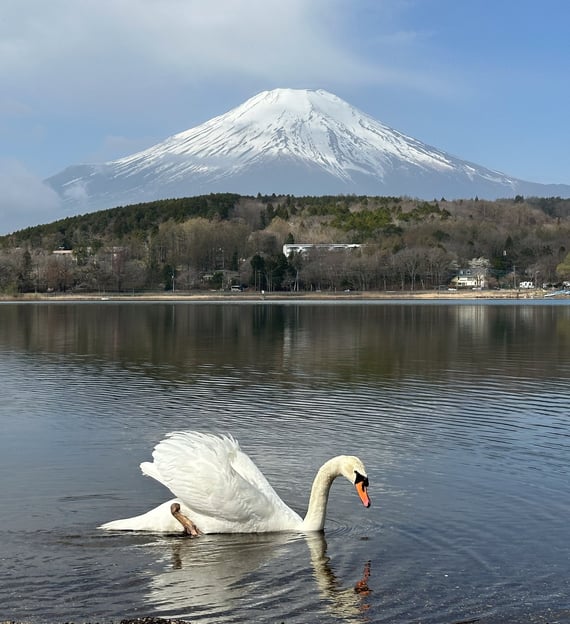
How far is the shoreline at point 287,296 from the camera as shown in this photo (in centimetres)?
14429

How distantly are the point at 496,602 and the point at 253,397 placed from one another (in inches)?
582

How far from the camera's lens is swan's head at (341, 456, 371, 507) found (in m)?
10.4

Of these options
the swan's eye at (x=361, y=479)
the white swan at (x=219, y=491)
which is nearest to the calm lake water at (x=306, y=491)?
the white swan at (x=219, y=491)

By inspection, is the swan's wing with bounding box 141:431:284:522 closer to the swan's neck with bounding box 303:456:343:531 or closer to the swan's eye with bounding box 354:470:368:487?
the swan's neck with bounding box 303:456:343:531

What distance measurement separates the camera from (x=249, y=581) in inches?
368

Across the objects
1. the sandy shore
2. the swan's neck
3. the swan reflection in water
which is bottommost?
the swan reflection in water

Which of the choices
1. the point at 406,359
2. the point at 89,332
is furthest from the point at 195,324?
the point at 406,359

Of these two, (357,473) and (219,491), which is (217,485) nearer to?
(219,491)

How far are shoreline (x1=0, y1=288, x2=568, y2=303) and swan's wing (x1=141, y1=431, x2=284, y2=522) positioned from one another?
12955 centimetres

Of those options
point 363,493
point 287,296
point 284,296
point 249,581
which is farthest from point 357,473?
point 284,296

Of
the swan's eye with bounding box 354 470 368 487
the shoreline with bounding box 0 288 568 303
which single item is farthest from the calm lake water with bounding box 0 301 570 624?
the shoreline with bounding box 0 288 568 303

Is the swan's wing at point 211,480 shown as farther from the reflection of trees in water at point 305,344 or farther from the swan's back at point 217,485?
the reflection of trees in water at point 305,344

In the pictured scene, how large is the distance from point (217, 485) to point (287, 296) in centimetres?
14372

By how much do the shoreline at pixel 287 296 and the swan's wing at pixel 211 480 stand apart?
129551 millimetres
